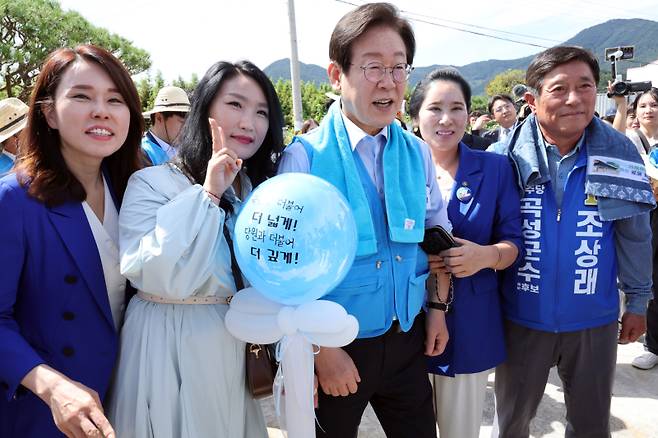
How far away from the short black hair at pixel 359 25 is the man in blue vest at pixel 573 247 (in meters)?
0.83

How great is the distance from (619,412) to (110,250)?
10.8 ft

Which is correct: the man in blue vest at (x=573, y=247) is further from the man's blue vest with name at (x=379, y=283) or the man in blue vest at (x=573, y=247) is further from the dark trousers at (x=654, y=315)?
the dark trousers at (x=654, y=315)

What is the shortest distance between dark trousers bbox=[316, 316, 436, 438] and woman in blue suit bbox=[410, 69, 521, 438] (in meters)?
0.22

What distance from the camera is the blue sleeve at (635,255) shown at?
2061 millimetres

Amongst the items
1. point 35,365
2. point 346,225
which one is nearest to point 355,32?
point 346,225

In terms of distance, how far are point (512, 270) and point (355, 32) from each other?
1.31 metres

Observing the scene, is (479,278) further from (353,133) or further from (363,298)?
(353,133)

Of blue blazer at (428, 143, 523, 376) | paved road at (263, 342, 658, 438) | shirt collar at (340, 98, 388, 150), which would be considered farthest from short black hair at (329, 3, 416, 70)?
paved road at (263, 342, 658, 438)

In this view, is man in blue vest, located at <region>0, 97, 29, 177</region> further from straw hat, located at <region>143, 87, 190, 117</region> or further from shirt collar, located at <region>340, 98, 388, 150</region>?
shirt collar, located at <region>340, 98, 388, 150</region>

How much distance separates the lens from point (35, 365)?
4.21ft

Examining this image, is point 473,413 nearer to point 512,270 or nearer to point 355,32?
point 512,270

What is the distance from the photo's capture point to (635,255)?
2.08m

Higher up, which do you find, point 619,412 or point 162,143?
point 162,143

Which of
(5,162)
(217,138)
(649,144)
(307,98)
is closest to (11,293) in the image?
(217,138)
